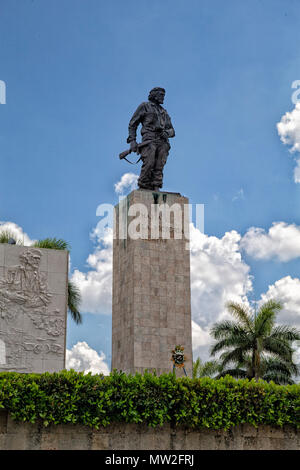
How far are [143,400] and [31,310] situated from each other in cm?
456

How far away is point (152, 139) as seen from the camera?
1764cm

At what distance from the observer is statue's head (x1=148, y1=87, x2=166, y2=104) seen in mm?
17984

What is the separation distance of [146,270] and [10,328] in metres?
3.56

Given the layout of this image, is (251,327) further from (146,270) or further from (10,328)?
(10,328)

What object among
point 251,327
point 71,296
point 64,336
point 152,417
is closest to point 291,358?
point 251,327

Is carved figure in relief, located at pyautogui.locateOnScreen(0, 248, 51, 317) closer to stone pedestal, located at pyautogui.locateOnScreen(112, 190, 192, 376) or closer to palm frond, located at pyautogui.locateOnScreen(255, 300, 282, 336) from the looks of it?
stone pedestal, located at pyautogui.locateOnScreen(112, 190, 192, 376)

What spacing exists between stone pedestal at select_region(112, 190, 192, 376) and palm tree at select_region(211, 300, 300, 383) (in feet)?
37.4

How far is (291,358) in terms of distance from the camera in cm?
2783

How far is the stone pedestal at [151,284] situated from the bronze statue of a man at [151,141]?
0.56 metres

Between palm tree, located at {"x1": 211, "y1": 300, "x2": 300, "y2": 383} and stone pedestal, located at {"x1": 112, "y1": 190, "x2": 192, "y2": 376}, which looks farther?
palm tree, located at {"x1": 211, "y1": 300, "x2": 300, "y2": 383}

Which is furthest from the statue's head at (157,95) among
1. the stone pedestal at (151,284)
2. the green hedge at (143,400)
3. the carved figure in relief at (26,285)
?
the green hedge at (143,400)

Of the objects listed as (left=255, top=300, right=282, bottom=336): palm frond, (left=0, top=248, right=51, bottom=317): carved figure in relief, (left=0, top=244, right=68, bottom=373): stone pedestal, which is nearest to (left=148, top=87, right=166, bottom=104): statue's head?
(left=0, top=244, right=68, bottom=373): stone pedestal
